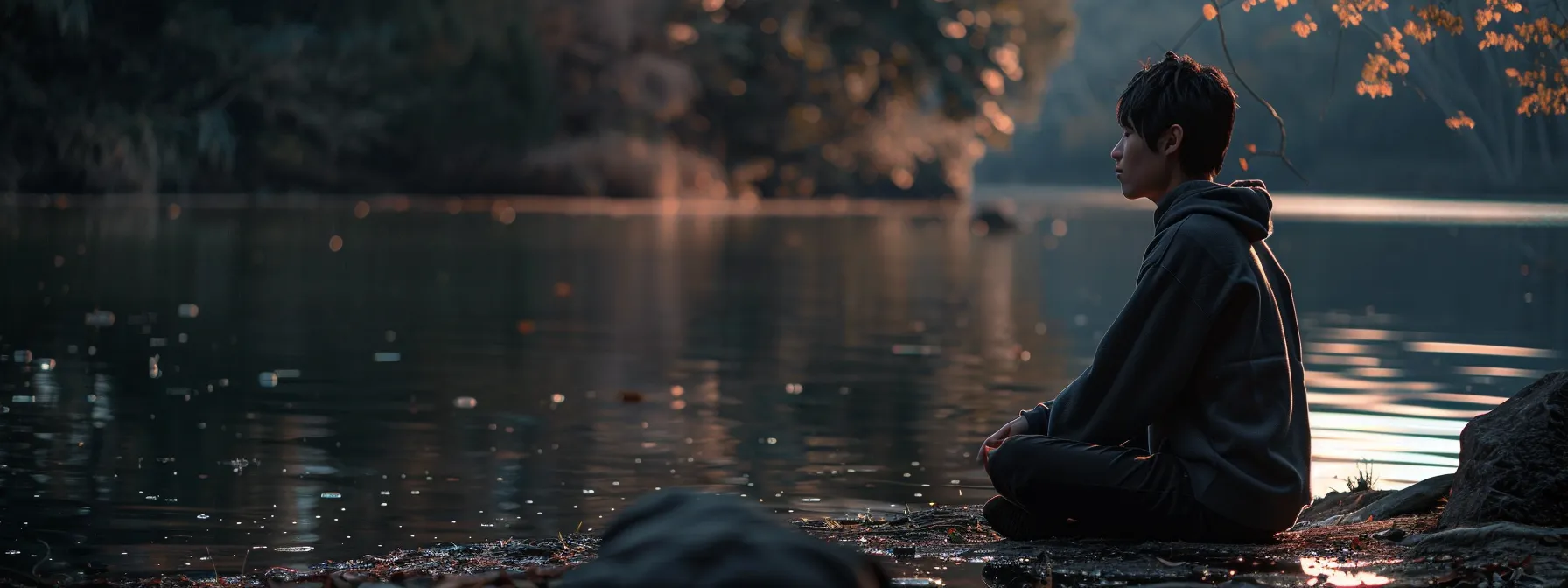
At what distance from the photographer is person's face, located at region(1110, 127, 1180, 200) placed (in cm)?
568

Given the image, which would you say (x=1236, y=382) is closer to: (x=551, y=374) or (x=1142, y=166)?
(x=1142, y=166)

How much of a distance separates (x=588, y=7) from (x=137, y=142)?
15633mm

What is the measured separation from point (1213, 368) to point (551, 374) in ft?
25.2

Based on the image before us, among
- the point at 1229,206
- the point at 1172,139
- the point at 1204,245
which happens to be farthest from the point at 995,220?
the point at 1204,245

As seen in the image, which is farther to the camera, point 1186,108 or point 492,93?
point 492,93

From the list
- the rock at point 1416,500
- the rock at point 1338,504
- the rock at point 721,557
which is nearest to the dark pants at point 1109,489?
the rock at point 1416,500

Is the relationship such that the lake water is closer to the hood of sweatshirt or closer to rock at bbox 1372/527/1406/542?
the hood of sweatshirt

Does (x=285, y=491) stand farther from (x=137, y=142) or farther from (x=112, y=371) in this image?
(x=137, y=142)

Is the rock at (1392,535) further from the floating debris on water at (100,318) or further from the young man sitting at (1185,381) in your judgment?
the floating debris on water at (100,318)

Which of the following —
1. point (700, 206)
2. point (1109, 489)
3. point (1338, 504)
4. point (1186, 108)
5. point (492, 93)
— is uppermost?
point (492, 93)

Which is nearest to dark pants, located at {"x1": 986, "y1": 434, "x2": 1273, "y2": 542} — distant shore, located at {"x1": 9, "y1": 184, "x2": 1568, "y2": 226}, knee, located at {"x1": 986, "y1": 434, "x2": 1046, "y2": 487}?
knee, located at {"x1": 986, "y1": 434, "x2": 1046, "y2": 487}

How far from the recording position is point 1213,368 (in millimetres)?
5469

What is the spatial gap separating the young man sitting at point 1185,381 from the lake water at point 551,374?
0.50m

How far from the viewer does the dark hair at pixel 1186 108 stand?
5.59 m
